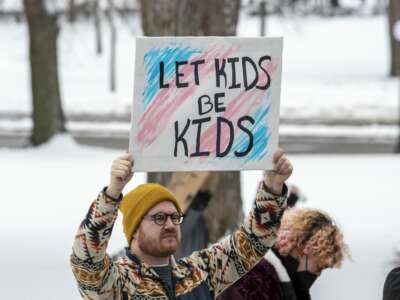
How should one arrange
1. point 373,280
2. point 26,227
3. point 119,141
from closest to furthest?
point 373,280 < point 26,227 < point 119,141

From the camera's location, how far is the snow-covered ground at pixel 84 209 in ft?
23.7

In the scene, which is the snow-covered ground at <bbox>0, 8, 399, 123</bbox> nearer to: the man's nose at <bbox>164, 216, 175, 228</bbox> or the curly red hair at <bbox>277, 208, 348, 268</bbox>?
the curly red hair at <bbox>277, 208, 348, 268</bbox>

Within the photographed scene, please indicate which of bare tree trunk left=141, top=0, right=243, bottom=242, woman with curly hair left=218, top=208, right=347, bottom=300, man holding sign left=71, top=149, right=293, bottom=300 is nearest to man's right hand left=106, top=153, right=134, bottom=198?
man holding sign left=71, top=149, right=293, bottom=300

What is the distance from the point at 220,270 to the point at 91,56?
37.2 m

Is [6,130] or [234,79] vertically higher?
[234,79]

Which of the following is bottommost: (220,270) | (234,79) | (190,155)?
(220,270)

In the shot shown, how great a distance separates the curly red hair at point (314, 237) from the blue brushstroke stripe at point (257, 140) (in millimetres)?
481

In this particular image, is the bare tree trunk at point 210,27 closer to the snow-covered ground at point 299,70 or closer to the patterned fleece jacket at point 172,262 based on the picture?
the patterned fleece jacket at point 172,262

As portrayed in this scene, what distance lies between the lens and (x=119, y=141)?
2073 centimetres

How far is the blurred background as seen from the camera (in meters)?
7.70

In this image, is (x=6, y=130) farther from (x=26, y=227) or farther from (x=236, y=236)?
(x=236, y=236)

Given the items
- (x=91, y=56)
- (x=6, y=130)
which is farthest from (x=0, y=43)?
(x=6, y=130)

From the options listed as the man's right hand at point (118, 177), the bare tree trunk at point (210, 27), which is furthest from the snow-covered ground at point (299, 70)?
the man's right hand at point (118, 177)

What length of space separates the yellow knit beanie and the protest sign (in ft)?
0.25
